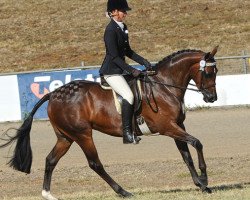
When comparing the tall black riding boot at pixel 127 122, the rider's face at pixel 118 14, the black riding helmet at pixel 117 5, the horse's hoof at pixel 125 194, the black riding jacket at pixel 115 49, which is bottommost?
the horse's hoof at pixel 125 194

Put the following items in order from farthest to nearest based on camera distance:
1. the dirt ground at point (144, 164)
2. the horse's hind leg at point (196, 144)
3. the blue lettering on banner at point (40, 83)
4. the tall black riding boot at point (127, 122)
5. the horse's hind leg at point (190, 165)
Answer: the blue lettering on banner at point (40, 83) → the dirt ground at point (144, 164) → the tall black riding boot at point (127, 122) → the horse's hind leg at point (190, 165) → the horse's hind leg at point (196, 144)

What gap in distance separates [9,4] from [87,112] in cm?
4513

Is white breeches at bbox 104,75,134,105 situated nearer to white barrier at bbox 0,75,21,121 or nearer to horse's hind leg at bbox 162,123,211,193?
horse's hind leg at bbox 162,123,211,193

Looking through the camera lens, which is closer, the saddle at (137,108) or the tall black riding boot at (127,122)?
the tall black riding boot at (127,122)

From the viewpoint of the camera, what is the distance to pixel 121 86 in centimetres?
1155

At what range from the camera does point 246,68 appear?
84.1ft

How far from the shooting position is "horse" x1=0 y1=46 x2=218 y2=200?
11414 millimetres

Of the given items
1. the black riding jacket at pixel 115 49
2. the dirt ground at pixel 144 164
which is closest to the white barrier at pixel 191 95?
the dirt ground at pixel 144 164

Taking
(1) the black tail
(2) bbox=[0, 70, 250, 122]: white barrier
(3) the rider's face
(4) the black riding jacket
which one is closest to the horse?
(4) the black riding jacket

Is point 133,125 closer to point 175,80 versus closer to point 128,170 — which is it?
point 175,80

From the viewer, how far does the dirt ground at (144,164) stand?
13.8 metres

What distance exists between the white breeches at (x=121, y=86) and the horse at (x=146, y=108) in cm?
22

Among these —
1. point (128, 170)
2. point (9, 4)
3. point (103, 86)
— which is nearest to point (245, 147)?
point (128, 170)

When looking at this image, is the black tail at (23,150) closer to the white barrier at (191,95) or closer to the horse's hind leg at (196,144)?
the horse's hind leg at (196,144)
